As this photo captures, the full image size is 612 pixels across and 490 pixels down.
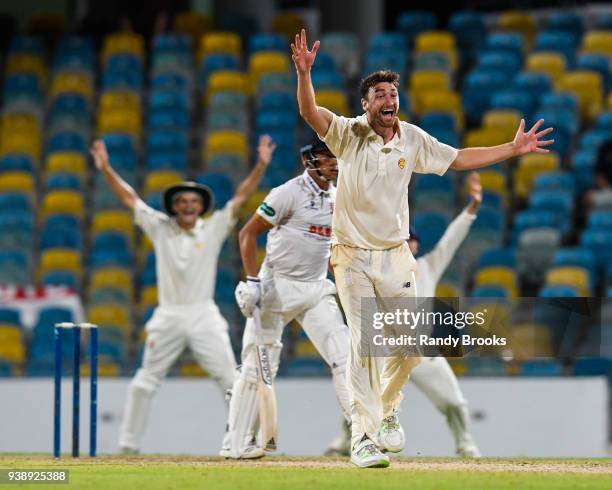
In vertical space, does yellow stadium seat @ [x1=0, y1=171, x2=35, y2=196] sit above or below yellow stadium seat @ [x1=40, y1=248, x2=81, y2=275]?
above

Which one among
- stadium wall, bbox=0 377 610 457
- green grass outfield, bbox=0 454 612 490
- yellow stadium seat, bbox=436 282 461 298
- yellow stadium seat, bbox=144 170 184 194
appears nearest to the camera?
green grass outfield, bbox=0 454 612 490

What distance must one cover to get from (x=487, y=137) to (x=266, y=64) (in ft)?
10.5

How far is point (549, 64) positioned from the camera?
725 inches

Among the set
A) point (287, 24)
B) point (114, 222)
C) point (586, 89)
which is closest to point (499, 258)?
point (586, 89)

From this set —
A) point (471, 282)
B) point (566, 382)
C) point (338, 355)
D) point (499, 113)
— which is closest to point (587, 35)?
point (499, 113)

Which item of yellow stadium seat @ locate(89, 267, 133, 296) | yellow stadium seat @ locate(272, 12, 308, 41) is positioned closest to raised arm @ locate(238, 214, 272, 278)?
yellow stadium seat @ locate(89, 267, 133, 296)

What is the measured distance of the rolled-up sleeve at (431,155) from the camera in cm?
875

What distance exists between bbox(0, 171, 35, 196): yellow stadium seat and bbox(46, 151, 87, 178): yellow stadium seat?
0.35m

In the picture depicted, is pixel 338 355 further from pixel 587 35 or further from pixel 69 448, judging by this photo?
pixel 587 35

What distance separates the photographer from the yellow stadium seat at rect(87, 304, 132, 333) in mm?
15141

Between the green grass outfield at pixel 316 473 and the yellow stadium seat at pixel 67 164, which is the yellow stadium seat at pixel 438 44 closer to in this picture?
the yellow stadium seat at pixel 67 164

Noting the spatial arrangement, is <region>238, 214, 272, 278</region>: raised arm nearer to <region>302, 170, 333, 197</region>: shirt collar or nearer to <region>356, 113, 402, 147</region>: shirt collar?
<region>302, 170, 333, 197</region>: shirt collar

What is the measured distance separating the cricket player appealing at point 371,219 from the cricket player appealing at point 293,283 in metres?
1.16

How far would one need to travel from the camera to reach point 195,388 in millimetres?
13602
